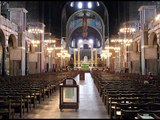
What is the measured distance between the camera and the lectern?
38.5ft

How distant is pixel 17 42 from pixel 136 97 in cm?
2560

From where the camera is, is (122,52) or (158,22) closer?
(158,22)

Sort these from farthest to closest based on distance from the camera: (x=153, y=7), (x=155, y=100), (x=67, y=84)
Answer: (x=153, y=7), (x=67, y=84), (x=155, y=100)

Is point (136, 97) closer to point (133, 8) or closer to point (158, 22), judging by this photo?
point (158, 22)

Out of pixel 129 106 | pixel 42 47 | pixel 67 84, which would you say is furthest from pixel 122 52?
pixel 129 106

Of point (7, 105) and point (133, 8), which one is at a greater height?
point (133, 8)

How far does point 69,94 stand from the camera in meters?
12.1

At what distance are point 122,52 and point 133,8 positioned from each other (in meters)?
8.58

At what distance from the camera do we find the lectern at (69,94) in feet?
38.5

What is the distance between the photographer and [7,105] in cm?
930

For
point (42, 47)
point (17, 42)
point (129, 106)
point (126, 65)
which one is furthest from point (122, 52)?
point (129, 106)

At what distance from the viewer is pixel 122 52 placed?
160 feet

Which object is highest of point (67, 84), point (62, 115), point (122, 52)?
point (122, 52)

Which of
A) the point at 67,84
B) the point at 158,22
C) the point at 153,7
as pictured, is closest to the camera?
the point at 67,84
